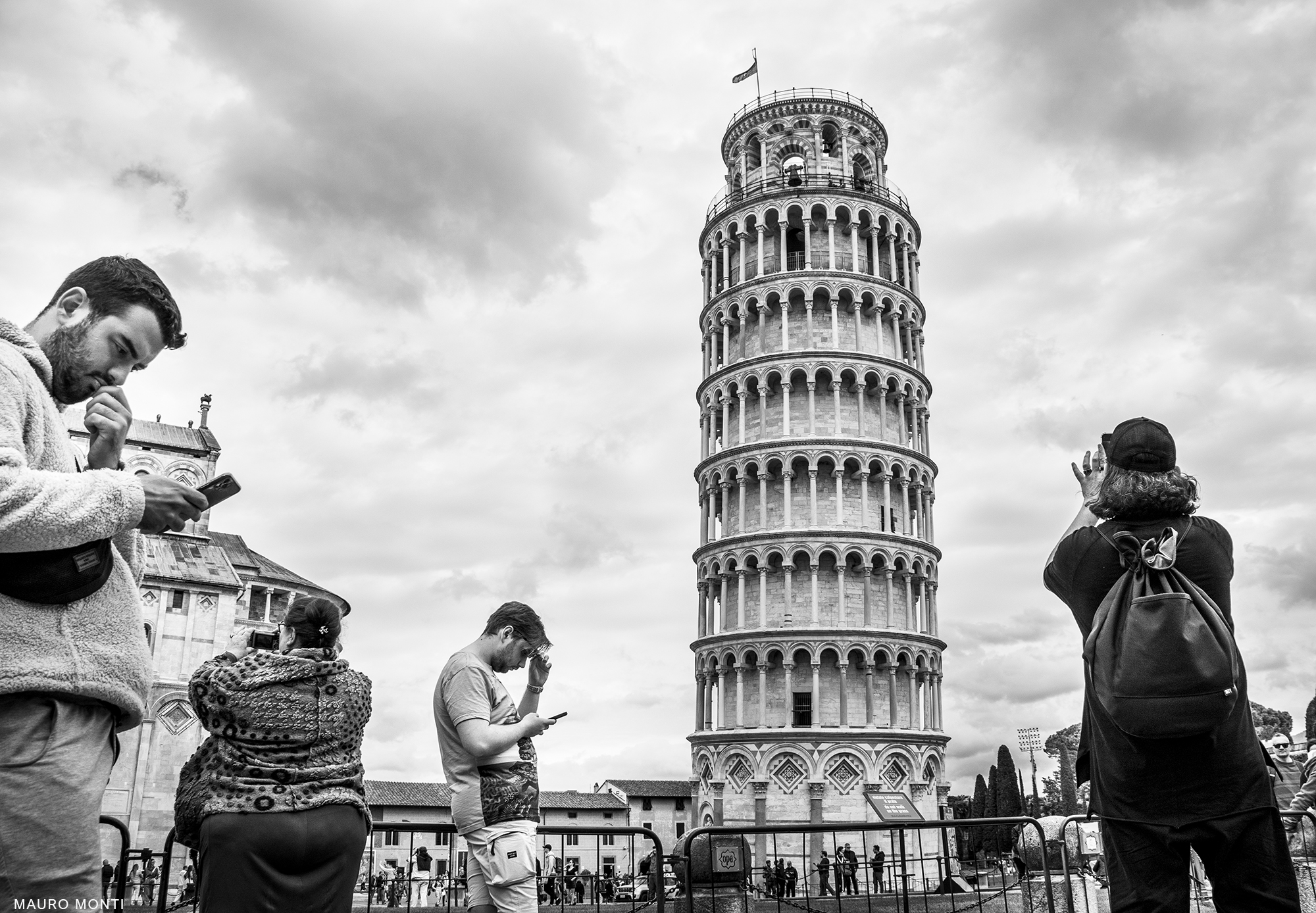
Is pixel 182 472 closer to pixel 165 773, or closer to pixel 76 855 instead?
pixel 165 773

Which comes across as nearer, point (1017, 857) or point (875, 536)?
point (1017, 857)

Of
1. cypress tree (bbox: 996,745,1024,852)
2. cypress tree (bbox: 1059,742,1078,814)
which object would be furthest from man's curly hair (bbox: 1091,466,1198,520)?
cypress tree (bbox: 1059,742,1078,814)

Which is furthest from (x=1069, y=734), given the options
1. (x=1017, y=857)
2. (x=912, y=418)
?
(x=1017, y=857)

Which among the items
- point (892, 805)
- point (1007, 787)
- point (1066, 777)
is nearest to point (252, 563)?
point (892, 805)

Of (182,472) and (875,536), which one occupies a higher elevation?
(182,472)

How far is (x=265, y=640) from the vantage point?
4.59 metres

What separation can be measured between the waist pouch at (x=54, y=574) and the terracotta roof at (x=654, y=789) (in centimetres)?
6263

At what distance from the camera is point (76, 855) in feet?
8.19

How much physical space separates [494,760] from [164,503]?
3131mm

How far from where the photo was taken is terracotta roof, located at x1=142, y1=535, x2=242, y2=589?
38.4 m

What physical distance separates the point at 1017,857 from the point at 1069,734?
2837 inches

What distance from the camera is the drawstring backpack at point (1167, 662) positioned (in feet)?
11.7

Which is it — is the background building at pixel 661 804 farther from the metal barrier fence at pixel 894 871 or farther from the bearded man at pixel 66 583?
the bearded man at pixel 66 583

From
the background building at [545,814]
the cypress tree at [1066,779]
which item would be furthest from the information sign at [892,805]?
the cypress tree at [1066,779]
